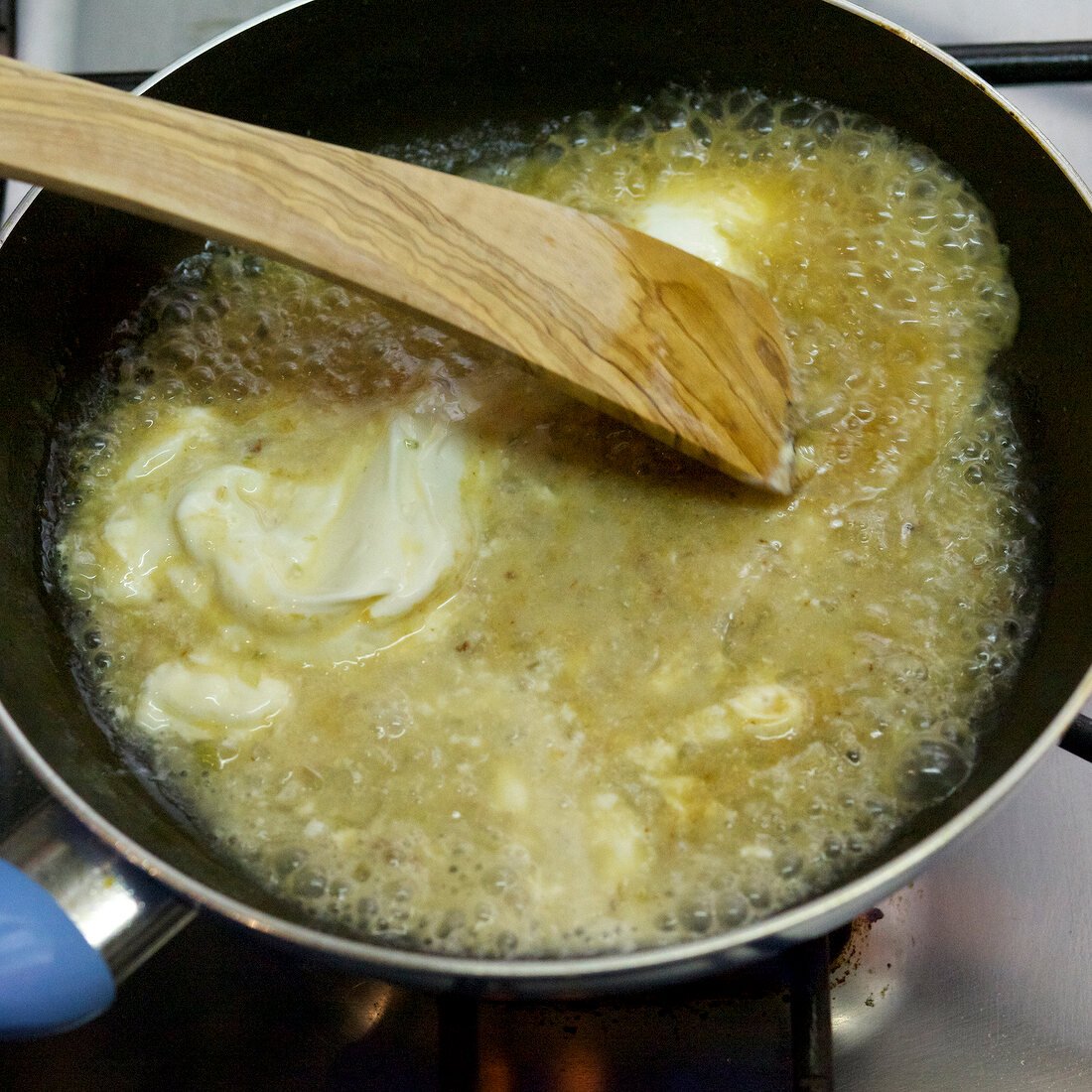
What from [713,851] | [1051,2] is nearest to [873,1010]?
[713,851]

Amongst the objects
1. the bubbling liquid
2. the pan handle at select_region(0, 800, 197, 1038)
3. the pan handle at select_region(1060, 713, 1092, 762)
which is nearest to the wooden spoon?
the bubbling liquid

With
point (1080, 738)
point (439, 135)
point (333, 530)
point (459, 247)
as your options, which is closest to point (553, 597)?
point (333, 530)

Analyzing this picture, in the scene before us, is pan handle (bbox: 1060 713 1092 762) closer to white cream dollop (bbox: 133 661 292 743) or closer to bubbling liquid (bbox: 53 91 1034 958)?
bubbling liquid (bbox: 53 91 1034 958)

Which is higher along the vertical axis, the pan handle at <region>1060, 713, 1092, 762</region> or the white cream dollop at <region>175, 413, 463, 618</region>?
the white cream dollop at <region>175, 413, 463, 618</region>

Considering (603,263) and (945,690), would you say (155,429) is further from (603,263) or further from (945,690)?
(945,690)

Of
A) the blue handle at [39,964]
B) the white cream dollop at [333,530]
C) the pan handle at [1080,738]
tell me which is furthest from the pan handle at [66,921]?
the pan handle at [1080,738]

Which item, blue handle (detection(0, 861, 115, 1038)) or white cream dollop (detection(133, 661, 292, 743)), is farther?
white cream dollop (detection(133, 661, 292, 743))

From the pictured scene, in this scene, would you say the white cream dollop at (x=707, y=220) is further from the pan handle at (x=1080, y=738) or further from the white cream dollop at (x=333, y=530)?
the pan handle at (x=1080, y=738)

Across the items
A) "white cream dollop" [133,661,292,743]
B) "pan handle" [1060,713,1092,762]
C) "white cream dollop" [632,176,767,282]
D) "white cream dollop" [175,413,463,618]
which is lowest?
A: "pan handle" [1060,713,1092,762]

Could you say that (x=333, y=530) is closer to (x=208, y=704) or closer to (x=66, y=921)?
(x=208, y=704)
